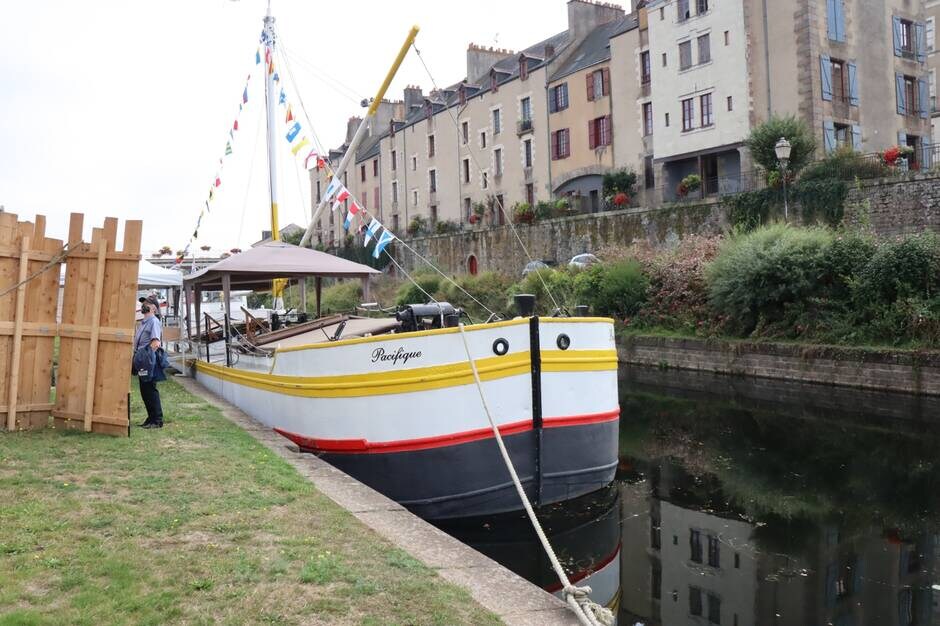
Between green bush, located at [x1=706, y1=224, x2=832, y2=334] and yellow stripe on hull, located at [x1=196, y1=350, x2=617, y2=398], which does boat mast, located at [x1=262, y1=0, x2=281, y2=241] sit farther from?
green bush, located at [x1=706, y1=224, x2=832, y2=334]

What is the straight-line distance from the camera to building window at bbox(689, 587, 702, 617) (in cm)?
603

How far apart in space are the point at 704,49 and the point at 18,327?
1172 inches

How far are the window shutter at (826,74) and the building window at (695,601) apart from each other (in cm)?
2759

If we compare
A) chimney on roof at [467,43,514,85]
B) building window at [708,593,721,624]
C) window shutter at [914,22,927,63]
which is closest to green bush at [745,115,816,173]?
window shutter at [914,22,927,63]

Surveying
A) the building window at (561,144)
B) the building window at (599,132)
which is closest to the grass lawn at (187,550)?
the building window at (599,132)

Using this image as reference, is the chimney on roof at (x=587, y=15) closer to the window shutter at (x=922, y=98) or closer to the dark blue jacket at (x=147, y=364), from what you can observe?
the window shutter at (x=922, y=98)

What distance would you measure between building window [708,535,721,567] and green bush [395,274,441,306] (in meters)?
24.7

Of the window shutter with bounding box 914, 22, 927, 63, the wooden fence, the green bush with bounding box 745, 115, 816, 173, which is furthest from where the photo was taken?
the window shutter with bounding box 914, 22, 927, 63

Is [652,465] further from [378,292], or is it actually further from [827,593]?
[378,292]

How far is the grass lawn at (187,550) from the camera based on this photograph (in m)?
4.22

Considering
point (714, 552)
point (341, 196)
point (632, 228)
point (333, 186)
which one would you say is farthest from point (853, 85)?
point (714, 552)

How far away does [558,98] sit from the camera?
41.2m

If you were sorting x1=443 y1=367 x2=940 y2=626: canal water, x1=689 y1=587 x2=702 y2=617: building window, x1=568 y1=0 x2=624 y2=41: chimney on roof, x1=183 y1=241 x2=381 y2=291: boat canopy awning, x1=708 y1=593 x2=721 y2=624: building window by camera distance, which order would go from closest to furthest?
1. x1=708 y1=593 x2=721 y2=624: building window
2. x1=689 y1=587 x2=702 y2=617: building window
3. x1=443 y1=367 x2=940 y2=626: canal water
4. x1=183 y1=241 x2=381 y2=291: boat canopy awning
5. x1=568 y1=0 x2=624 y2=41: chimney on roof

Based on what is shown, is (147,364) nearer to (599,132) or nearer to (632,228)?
(632,228)
